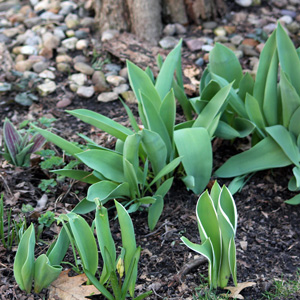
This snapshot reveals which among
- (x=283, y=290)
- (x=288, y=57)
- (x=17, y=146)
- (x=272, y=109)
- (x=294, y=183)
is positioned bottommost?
(x=283, y=290)

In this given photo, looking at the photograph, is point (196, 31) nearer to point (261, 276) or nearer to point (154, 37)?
point (154, 37)

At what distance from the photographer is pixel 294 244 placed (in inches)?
76.8

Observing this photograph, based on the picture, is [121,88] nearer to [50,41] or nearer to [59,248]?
[50,41]

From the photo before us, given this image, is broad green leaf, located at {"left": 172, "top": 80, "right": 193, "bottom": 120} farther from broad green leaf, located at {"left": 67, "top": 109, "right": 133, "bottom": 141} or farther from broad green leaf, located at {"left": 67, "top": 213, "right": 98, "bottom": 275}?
broad green leaf, located at {"left": 67, "top": 213, "right": 98, "bottom": 275}

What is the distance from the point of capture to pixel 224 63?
7.95ft

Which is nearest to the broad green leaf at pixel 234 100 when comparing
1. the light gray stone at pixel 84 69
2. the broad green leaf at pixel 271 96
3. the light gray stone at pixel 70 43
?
the broad green leaf at pixel 271 96

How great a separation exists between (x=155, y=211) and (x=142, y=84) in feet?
2.18

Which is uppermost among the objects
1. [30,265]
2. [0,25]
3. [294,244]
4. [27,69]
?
[0,25]

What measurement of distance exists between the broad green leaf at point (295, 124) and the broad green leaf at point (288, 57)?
16 cm

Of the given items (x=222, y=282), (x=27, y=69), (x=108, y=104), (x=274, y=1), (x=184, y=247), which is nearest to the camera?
(x=222, y=282)

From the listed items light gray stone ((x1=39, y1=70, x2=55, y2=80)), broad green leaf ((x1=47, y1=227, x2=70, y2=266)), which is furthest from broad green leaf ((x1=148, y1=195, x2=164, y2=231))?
light gray stone ((x1=39, y1=70, x2=55, y2=80))

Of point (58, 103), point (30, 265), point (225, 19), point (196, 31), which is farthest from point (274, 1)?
point (30, 265)

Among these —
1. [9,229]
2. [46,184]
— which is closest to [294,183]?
[46,184]

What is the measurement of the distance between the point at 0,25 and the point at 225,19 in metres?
2.01
